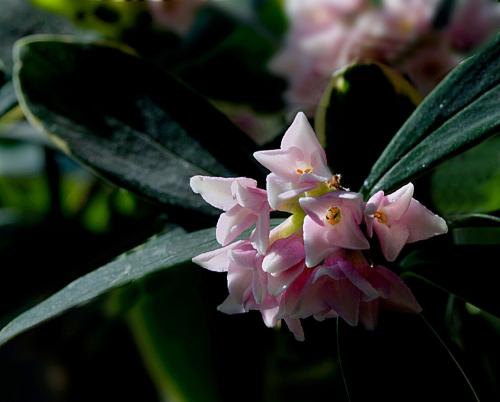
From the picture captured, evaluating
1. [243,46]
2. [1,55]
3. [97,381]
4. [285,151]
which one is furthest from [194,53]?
[97,381]

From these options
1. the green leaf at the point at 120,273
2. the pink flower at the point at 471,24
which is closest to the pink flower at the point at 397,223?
the green leaf at the point at 120,273

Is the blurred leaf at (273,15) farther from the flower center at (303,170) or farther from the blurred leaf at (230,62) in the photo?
the flower center at (303,170)

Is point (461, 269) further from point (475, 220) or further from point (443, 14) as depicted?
point (443, 14)

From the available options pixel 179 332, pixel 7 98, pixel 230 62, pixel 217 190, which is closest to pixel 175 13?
pixel 230 62

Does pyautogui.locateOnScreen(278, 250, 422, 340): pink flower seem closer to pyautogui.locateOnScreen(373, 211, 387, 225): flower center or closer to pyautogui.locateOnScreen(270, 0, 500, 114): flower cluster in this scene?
pyautogui.locateOnScreen(373, 211, 387, 225): flower center

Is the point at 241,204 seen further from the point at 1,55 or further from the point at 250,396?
the point at 250,396

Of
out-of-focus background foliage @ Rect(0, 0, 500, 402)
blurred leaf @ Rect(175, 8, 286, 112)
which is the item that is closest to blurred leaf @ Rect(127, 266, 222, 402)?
out-of-focus background foliage @ Rect(0, 0, 500, 402)
